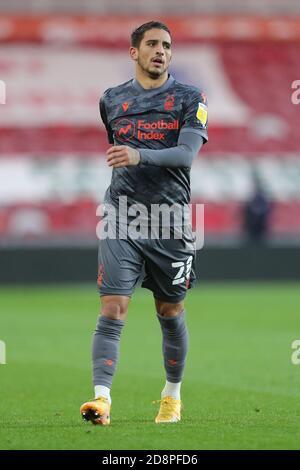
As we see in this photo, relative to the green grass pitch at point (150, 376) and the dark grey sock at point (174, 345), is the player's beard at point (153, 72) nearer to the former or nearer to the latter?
the dark grey sock at point (174, 345)

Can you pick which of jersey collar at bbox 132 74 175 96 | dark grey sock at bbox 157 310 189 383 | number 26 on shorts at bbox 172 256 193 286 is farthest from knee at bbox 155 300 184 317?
jersey collar at bbox 132 74 175 96

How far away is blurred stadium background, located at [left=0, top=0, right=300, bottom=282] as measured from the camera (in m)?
27.3

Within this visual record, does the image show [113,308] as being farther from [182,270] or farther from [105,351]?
[182,270]

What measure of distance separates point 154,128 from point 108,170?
815 inches

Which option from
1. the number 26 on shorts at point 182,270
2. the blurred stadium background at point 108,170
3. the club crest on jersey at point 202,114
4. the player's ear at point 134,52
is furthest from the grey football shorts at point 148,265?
the blurred stadium background at point 108,170

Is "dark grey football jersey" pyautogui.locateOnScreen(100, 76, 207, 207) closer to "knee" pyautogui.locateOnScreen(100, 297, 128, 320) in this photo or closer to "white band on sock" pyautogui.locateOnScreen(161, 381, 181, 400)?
"knee" pyautogui.locateOnScreen(100, 297, 128, 320)

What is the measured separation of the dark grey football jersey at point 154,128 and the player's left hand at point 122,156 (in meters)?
0.33

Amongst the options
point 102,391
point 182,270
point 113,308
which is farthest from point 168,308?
point 102,391

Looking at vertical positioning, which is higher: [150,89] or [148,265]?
[150,89]

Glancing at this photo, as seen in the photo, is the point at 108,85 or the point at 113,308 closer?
the point at 113,308

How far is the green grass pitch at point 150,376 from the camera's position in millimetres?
6457

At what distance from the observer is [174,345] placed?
743 centimetres
